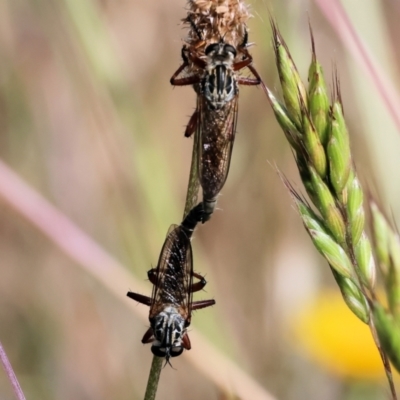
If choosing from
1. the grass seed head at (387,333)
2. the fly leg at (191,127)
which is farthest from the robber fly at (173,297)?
the grass seed head at (387,333)

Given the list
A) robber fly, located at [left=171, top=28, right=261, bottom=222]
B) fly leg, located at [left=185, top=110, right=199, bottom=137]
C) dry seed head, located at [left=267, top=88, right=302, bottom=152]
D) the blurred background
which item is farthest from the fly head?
dry seed head, located at [left=267, top=88, right=302, bottom=152]

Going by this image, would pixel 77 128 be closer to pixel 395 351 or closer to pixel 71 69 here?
pixel 71 69

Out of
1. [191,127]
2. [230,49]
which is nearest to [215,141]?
[191,127]

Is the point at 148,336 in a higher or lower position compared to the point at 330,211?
higher

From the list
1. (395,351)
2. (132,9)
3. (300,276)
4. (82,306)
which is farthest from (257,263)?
(395,351)

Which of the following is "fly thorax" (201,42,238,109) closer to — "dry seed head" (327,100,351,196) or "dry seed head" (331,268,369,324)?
"dry seed head" (327,100,351,196)

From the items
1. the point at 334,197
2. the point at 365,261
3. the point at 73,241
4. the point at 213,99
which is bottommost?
the point at 365,261

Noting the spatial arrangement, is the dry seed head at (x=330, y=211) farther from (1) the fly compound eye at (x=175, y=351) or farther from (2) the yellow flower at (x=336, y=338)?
(2) the yellow flower at (x=336, y=338)

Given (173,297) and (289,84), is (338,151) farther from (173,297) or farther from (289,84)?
(173,297)
